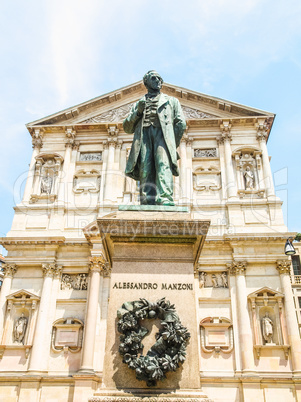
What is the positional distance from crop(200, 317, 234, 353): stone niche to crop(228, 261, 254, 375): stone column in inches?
18.5

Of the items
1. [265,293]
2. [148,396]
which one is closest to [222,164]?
[265,293]

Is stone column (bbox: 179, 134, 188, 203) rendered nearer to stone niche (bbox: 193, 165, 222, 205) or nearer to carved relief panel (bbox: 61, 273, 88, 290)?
stone niche (bbox: 193, 165, 222, 205)

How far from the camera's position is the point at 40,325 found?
55.9 ft

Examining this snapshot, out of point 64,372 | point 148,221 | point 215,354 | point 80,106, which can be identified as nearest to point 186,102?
point 80,106

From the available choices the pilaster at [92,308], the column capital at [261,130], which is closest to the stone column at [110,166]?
the pilaster at [92,308]

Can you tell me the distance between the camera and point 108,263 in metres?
15.0

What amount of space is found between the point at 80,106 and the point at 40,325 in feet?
38.8

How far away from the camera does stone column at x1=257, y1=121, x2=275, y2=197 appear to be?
19.7 meters

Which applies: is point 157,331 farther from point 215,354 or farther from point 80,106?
point 80,106

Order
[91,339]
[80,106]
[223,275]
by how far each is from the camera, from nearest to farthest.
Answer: [91,339] < [223,275] < [80,106]

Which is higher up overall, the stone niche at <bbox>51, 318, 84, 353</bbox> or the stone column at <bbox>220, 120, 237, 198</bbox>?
the stone column at <bbox>220, 120, 237, 198</bbox>

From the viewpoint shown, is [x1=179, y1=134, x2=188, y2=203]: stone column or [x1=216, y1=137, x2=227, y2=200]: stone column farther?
[x1=216, y1=137, x2=227, y2=200]: stone column

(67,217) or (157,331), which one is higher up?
(67,217)

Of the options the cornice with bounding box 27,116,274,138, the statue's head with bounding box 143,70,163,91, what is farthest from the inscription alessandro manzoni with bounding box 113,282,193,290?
the cornice with bounding box 27,116,274,138
